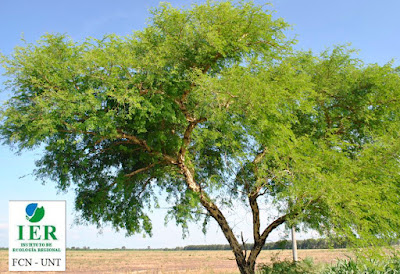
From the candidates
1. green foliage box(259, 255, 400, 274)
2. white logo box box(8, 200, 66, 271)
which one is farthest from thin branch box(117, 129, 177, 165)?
green foliage box(259, 255, 400, 274)

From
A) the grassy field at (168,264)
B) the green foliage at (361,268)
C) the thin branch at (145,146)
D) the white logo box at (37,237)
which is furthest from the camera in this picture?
the grassy field at (168,264)

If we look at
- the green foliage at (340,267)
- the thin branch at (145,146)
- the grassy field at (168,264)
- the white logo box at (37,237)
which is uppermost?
the thin branch at (145,146)

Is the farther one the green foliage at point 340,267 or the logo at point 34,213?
the green foliage at point 340,267

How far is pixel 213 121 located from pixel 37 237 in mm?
6722

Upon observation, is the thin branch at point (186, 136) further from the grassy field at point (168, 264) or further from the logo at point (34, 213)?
the logo at point (34, 213)

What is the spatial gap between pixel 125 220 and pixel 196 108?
622 centimetres

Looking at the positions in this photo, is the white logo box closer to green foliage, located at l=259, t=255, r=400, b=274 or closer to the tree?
the tree

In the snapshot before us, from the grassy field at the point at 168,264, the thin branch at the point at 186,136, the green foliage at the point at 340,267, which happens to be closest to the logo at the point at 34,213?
the thin branch at the point at 186,136

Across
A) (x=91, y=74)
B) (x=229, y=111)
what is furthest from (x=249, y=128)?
(x=91, y=74)

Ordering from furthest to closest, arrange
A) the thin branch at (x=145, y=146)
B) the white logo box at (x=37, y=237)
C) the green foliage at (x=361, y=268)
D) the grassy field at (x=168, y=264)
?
the grassy field at (x=168, y=264)
the thin branch at (x=145, y=146)
the green foliage at (x=361, y=268)
the white logo box at (x=37, y=237)

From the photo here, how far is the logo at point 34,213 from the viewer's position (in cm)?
1256

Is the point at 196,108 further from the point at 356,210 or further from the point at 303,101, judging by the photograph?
the point at 356,210

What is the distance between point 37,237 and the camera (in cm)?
1245

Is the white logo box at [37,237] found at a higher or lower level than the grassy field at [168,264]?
higher
